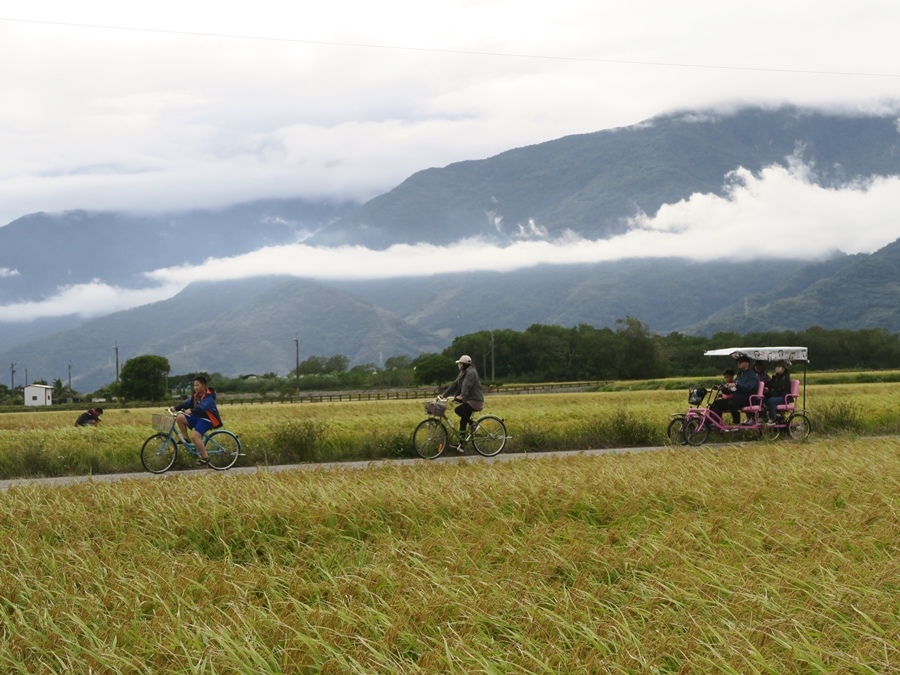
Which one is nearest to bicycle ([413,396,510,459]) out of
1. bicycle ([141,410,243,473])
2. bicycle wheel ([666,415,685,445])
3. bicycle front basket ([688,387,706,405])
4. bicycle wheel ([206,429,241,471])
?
bicycle wheel ([206,429,241,471])

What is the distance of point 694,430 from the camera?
2058 cm

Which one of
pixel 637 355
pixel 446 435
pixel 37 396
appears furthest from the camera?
pixel 37 396

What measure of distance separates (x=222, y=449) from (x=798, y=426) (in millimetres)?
12291

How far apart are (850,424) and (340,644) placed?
20.6 metres

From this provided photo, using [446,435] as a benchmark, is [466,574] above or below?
above

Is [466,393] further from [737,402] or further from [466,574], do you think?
[466,574]

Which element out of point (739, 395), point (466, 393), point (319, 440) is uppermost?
point (466, 393)

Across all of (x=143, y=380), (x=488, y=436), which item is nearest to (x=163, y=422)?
(x=488, y=436)

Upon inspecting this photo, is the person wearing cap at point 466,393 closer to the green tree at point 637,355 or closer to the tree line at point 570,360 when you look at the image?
the tree line at point 570,360

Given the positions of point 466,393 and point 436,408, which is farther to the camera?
point 466,393

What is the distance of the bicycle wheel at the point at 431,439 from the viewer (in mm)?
18609

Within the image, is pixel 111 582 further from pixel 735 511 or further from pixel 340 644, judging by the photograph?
pixel 735 511

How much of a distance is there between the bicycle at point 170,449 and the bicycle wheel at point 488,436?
4555 millimetres

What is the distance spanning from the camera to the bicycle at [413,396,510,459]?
18578 mm
